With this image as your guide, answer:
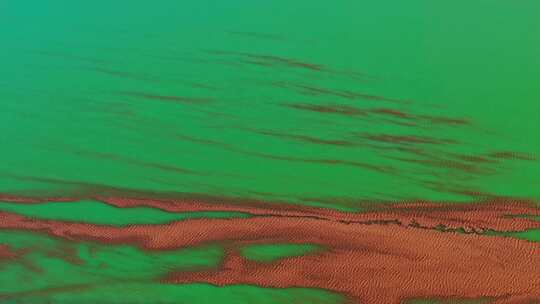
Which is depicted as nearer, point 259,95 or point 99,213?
point 99,213

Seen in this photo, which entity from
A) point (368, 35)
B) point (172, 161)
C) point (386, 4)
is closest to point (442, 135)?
point (368, 35)

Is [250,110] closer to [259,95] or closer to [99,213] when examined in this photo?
[259,95]

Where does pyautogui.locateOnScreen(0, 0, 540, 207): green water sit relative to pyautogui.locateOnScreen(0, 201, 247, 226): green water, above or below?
above

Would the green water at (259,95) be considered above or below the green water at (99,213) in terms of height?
above

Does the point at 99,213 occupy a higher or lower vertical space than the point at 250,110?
lower

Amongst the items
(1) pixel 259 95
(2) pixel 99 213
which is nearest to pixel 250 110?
(1) pixel 259 95

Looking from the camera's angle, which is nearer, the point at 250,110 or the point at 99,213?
the point at 99,213

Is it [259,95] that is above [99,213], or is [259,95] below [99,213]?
above

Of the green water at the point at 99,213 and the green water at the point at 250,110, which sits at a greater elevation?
the green water at the point at 250,110

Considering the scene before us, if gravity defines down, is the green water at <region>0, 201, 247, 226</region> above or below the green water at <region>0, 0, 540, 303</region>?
below
